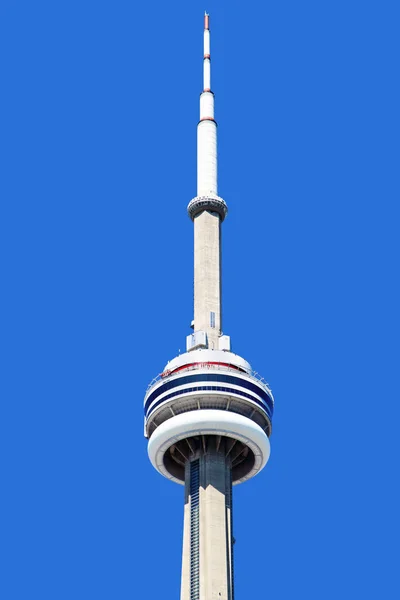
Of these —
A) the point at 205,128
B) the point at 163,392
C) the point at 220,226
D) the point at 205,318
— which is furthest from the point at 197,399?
the point at 205,128

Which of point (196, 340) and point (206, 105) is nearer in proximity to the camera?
point (196, 340)

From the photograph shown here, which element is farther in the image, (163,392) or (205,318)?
(205,318)

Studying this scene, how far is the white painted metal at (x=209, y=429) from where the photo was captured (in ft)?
456

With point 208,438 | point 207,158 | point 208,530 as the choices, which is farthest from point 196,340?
point 207,158

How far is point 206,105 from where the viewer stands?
16962cm

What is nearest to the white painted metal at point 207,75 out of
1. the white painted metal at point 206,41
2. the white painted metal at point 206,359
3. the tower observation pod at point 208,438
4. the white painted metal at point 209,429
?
the white painted metal at point 206,41

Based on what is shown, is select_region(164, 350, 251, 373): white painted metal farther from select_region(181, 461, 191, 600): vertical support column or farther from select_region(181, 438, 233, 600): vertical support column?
select_region(181, 461, 191, 600): vertical support column

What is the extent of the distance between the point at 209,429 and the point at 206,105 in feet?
152

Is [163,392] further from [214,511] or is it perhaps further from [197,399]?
[214,511]

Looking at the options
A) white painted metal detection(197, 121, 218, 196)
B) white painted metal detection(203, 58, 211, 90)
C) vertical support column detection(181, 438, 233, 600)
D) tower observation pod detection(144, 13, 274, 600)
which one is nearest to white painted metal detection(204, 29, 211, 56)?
white painted metal detection(203, 58, 211, 90)

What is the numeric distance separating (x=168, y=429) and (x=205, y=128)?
42.0 metres

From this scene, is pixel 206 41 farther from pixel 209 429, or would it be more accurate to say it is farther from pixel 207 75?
pixel 209 429

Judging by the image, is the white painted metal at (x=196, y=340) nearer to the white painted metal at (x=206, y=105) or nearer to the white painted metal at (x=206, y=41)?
the white painted metal at (x=206, y=105)

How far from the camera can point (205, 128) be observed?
6570 inches
